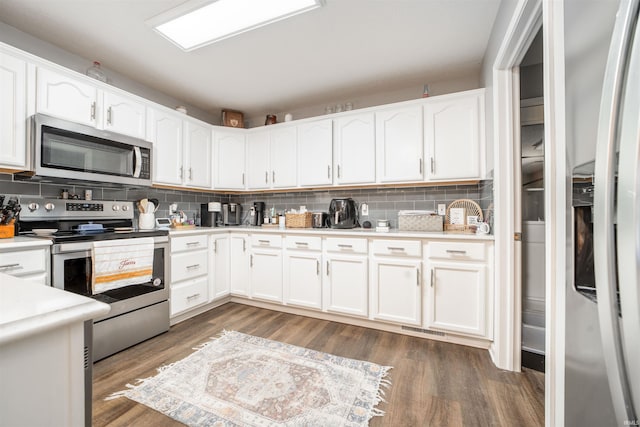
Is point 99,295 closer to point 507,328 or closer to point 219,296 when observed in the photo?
point 219,296

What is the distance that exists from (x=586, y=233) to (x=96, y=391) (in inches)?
91.0

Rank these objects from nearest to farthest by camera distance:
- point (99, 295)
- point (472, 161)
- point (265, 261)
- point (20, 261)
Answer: point (20, 261) < point (99, 295) < point (472, 161) < point (265, 261)

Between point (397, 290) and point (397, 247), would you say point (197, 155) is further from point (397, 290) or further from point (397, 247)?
point (397, 290)

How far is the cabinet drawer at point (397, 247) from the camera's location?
221 cm

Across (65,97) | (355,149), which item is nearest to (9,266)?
(65,97)

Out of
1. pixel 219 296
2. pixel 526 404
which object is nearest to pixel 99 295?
pixel 219 296

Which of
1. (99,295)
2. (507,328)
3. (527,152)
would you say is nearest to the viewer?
(507,328)

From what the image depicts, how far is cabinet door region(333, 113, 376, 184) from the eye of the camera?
9.05 ft

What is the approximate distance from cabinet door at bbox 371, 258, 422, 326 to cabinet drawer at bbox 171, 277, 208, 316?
170cm

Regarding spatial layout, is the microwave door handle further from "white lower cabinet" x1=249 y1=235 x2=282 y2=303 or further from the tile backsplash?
"white lower cabinet" x1=249 y1=235 x2=282 y2=303

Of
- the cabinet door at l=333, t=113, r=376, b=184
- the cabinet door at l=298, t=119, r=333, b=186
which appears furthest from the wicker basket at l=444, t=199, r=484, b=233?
the cabinet door at l=298, t=119, r=333, b=186

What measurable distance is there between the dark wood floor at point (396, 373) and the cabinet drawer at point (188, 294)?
160 millimetres

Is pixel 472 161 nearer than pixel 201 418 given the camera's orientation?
No

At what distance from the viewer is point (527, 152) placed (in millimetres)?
2199
